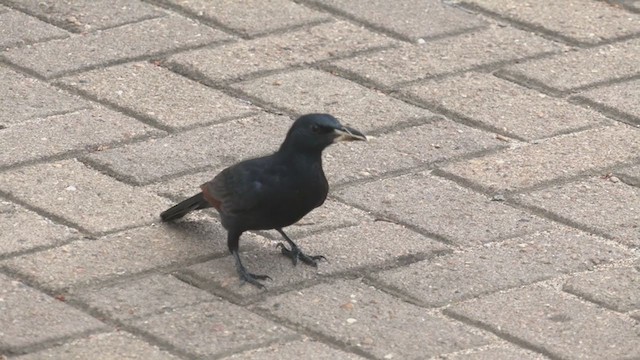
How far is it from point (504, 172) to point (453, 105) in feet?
2.07

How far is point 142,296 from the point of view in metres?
4.96

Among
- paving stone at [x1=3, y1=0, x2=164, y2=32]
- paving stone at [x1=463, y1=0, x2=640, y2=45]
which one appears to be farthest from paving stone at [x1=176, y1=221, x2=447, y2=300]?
paving stone at [x1=463, y1=0, x2=640, y2=45]

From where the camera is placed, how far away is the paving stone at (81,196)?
5496 mm

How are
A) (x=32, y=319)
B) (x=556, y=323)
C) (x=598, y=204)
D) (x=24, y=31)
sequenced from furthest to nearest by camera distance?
(x=24, y=31) < (x=598, y=204) < (x=556, y=323) < (x=32, y=319)

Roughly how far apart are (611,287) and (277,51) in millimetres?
2376

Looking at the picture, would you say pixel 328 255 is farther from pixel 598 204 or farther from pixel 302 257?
pixel 598 204

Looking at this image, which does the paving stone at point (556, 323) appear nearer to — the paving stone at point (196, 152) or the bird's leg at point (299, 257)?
the bird's leg at point (299, 257)

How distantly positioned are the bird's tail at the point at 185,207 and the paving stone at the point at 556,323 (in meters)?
0.96

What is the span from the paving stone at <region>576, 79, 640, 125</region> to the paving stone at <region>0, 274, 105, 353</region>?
273cm

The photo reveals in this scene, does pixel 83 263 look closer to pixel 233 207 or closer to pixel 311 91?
pixel 233 207

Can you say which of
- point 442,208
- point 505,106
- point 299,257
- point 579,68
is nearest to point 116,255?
point 299,257

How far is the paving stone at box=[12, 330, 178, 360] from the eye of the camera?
4547mm

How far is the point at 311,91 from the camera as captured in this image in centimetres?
662

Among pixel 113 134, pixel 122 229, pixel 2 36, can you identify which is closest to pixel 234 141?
pixel 113 134
